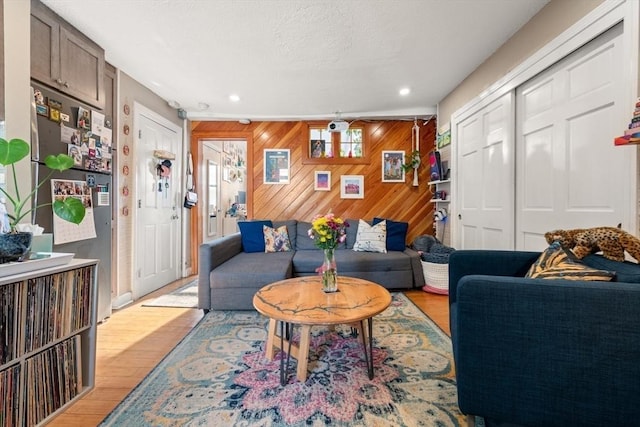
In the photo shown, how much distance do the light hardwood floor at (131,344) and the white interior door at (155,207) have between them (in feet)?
1.11

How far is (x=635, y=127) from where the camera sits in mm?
1334

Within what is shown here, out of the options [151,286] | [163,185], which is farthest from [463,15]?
[151,286]

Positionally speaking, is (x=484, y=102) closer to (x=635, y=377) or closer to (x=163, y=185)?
(x=635, y=377)

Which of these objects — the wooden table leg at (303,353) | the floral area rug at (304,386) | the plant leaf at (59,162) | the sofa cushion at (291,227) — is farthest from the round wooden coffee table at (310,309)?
the sofa cushion at (291,227)

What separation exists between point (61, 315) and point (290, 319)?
1.16 metres

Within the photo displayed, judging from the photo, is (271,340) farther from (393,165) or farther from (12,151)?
(393,165)

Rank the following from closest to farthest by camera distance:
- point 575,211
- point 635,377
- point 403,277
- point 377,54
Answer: point 635,377 < point 575,211 < point 377,54 < point 403,277

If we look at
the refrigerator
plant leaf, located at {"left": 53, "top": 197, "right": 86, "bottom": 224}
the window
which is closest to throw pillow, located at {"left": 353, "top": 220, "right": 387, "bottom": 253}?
the window

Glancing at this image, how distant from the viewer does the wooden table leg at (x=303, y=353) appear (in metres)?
1.59

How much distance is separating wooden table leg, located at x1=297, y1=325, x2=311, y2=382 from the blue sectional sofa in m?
1.13

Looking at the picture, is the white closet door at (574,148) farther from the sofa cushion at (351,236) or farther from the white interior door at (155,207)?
the white interior door at (155,207)

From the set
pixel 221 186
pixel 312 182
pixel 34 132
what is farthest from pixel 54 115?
pixel 221 186

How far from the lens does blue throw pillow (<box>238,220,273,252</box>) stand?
3641 mm

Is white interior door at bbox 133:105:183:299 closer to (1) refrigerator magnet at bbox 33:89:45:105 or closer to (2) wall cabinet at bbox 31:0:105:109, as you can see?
(2) wall cabinet at bbox 31:0:105:109
